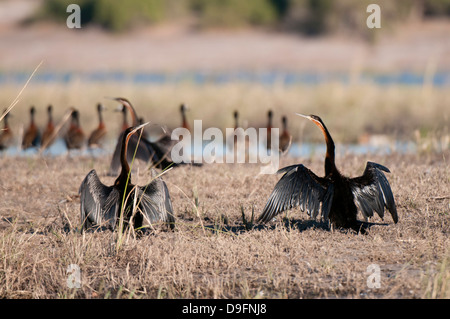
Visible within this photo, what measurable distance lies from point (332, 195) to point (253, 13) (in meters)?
32.4

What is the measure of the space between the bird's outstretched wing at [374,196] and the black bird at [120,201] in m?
1.65

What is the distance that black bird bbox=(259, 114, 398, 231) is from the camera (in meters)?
5.27

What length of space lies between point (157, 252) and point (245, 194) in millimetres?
2080

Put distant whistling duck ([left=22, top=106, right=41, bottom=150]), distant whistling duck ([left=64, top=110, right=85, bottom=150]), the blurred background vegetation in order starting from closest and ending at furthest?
distant whistling duck ([left=64, top=110, right=85, bottom=150]) < distant whistling duck ([left=22, top=106, right=41, bottom=150]) < the blurred background vegetation

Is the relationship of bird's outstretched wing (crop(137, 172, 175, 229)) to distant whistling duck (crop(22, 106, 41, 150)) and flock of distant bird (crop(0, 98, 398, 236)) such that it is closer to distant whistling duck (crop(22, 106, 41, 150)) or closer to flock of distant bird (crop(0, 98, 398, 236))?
flock of distant bird (crop(0, 98, 398, 236))

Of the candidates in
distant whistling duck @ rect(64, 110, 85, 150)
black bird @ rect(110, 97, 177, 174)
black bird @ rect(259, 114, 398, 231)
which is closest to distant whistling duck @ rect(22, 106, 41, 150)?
distant whistling duck @ rect(64, 110, 85, 150)

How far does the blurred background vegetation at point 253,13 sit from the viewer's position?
31.5 metres

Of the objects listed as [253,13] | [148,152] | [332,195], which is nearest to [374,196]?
[332,195]

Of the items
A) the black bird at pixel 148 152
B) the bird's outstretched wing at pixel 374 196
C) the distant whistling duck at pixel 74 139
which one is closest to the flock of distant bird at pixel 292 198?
the bird's outstretched wing at pixel 374 196

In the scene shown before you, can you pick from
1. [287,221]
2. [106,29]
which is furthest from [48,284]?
[106,29]

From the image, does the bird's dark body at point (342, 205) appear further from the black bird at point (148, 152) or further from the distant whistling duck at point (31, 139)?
the distant whistling duck at point (31, 139)

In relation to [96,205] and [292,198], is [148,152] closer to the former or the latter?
[96,205]

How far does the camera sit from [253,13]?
3647 centimetres

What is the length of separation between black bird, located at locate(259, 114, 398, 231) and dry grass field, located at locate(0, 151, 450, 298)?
20cm
